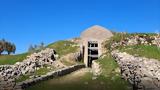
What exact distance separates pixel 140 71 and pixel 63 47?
22.8 metres

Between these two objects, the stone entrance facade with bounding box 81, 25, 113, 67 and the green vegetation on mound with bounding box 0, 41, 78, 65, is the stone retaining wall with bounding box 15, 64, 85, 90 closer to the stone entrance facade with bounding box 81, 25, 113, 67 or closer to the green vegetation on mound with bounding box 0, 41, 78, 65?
the green vegetation on mound with bounding box 0, 41, 78, 65

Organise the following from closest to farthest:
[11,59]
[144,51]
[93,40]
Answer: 1. [144,51]
2. [11,59]
3. [93,40]

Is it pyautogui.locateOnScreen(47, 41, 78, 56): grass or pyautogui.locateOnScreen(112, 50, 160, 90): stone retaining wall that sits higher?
pyautogui.locateOnScreen(47, 41, 78, 56): grass

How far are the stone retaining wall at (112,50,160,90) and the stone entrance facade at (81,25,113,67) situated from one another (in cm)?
1312

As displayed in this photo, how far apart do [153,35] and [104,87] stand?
24672mm

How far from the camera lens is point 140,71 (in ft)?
144

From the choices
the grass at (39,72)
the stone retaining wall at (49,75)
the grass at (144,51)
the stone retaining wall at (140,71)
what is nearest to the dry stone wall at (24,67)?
the grass at (39,72)

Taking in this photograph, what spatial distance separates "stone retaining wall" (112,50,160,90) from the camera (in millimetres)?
39819

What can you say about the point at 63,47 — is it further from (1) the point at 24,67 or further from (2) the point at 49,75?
(2) the point at 49,75

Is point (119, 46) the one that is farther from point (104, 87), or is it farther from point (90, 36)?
point (104, 87)

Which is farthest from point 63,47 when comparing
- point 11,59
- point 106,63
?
point 106,63

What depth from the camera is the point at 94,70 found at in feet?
173

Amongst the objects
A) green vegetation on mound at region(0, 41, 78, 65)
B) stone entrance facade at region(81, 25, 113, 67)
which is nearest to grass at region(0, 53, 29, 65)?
green vegetation on mound at region(0, 41, 78, 65)

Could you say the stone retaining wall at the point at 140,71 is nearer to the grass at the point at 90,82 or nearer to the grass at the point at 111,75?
the grass at the point at 111,75
